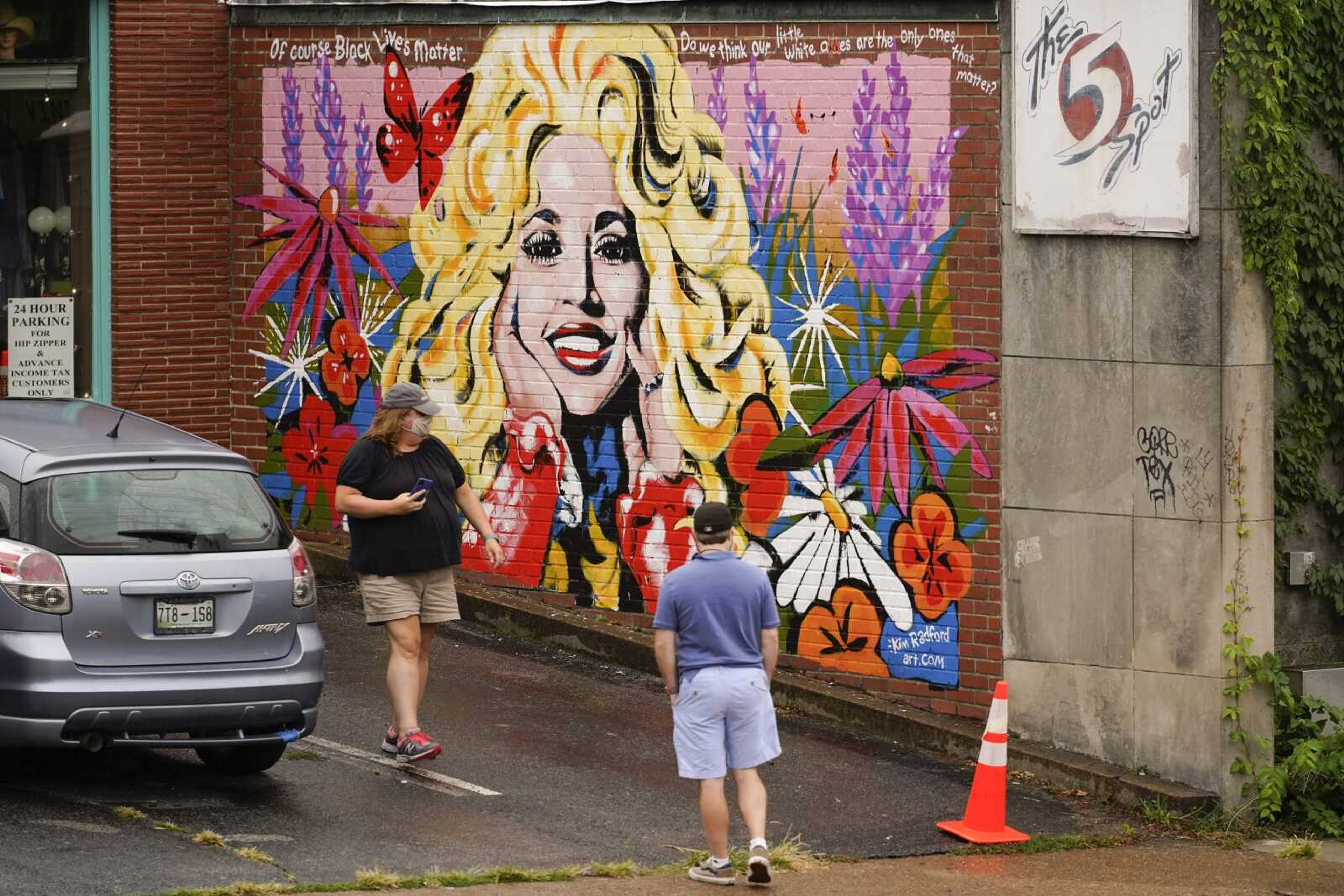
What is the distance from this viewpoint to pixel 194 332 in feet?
48.6

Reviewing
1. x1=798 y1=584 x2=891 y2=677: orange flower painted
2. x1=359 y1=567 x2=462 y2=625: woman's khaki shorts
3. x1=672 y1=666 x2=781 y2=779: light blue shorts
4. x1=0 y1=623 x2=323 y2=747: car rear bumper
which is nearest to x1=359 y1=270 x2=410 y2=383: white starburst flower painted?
x1=798 y1=584 x2=891 y2=677: orange flower painted

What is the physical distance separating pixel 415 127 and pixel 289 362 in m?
2.04

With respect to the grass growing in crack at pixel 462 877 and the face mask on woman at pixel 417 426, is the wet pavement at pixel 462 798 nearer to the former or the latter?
the grass growing in crack at pixel 462 877

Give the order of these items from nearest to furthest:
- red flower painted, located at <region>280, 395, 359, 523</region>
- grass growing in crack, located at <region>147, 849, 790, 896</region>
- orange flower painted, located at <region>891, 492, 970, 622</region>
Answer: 1. grass growing in crack, located at <region>147, 849, 790, 896</region>
2. orange flower painted, located at <region>891, 492, 970, 622</region>
3. red flower painted, located at <region>280, 395, 359, 523</region>

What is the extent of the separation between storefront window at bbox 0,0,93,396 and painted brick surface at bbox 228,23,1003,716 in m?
1.18

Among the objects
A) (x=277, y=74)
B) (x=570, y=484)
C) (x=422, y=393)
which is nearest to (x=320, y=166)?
(x=277, y=74)

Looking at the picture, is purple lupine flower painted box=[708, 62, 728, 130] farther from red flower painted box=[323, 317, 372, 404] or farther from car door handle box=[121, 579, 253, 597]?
car door handle box=[121, 579, 253, 597]

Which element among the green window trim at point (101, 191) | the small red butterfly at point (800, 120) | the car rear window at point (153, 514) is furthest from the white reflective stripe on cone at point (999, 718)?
the green window trim at point (101, 191)

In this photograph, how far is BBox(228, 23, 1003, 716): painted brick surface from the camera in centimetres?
1149

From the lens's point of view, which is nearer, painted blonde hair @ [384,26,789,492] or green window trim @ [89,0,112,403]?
painted blonde hair @ [384,26,789,492]

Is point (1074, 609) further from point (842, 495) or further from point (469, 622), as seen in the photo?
point (469, 622)

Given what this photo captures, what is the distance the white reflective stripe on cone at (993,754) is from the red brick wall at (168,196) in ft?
24.4

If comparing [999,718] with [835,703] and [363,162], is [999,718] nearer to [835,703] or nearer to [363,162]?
[835,703]

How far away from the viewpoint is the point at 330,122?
1427 cm
